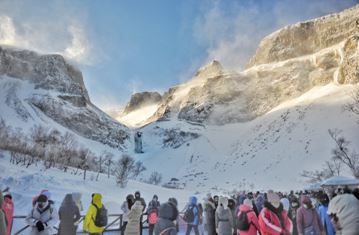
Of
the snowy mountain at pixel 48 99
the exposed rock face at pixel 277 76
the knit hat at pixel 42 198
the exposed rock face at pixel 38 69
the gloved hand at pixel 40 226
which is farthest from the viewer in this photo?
the exposed rock face at pixel 38 69

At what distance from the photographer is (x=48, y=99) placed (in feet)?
269

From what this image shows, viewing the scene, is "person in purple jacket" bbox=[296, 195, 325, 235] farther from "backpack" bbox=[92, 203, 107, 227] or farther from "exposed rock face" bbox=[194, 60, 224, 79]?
"exposed rock face" bbox=[194, 60, 224, 79]

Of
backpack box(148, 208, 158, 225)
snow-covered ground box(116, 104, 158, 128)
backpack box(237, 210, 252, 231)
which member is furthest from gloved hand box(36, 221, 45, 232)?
snow-covered ground box(116, 104, 158, 128)

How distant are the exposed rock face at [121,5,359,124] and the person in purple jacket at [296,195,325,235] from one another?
2762 inches

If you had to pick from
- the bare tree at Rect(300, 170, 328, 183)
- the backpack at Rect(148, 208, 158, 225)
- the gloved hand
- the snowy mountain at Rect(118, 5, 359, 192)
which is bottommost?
the gloved hand

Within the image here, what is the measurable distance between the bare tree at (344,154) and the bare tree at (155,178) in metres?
30.9

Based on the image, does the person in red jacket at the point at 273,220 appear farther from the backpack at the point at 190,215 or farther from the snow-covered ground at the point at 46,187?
the snow-covered ground at the point at 46,187

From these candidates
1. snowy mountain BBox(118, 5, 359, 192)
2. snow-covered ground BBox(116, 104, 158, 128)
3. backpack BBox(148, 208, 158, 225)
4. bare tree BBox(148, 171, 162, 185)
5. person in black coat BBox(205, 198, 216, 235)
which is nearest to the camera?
person in black coat BBox(205, 198, 216, 235)

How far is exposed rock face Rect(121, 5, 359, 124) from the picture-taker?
81688mm

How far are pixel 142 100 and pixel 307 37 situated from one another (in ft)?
270

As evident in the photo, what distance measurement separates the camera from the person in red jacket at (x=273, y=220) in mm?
5414

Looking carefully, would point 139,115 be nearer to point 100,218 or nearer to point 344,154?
point 344,154

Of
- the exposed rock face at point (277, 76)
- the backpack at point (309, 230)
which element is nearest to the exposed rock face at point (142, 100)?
the exposed rock face at point (277, 76)

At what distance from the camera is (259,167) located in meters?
56.2
